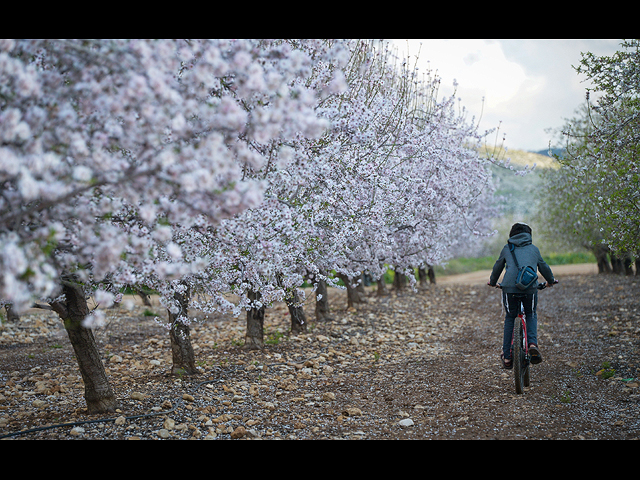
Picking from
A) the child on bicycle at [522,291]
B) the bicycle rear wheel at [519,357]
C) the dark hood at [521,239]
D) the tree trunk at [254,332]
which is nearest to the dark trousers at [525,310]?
the child on bicycle at [522,291]

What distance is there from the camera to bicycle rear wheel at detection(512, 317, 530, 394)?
6707 mm

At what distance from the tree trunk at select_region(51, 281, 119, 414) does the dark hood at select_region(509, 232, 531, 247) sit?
18.6 feet

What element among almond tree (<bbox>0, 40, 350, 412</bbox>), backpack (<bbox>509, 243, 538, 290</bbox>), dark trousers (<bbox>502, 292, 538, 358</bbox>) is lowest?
dark trousers (<bbox>502, 292, 538, 358</bbox>)

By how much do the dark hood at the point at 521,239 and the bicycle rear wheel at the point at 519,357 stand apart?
1043mm

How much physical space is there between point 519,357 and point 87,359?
17.9 ft

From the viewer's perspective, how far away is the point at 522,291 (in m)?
6.91

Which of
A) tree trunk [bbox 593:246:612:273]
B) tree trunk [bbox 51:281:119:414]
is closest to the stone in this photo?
tree trunk [bbox 51:281:119:414]

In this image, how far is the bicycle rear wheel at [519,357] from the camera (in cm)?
671

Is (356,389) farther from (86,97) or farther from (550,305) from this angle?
(550,305)

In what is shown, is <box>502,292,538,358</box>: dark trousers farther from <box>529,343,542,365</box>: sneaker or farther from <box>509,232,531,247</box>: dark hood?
<box>509,232,531,247</box>: dark hood

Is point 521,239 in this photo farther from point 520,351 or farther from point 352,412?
point 352,412

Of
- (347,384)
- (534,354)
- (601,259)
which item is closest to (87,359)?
(347,384)

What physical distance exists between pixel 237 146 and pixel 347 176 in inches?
136
